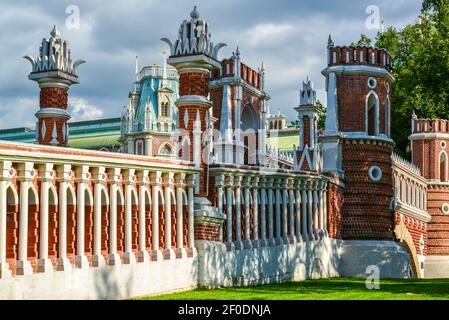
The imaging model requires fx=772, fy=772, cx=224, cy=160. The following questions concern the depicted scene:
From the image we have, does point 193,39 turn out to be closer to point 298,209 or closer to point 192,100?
point 192,100

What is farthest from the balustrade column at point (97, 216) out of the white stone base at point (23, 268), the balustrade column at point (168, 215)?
the balustrade column at point (168, 215)

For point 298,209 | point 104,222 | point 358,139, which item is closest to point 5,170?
point 104,222

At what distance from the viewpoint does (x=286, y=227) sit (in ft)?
84.0

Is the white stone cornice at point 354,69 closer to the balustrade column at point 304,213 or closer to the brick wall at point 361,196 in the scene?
the brick wall at point 361,196

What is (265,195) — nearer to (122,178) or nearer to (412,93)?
(122,178)

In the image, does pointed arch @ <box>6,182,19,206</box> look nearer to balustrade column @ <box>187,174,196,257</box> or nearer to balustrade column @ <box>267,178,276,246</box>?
balustrade column @ <box>187,174,196,257</box>

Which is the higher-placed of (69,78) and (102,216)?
(69,78)

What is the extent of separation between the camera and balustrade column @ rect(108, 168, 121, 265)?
16.9 m

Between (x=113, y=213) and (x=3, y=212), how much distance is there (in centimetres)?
342

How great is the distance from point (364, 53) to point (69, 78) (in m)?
13.4

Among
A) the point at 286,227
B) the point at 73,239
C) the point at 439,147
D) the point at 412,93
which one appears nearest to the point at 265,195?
the point at 286,227

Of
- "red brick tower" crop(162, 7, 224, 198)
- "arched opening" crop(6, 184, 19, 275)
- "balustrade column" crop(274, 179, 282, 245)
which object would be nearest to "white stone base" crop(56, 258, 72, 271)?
"arched opening" crop(6, 184, 19, 275)

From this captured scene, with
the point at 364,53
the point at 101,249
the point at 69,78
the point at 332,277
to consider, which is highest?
the point at 364,53

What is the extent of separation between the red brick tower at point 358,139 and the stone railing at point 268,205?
8.68 feet
